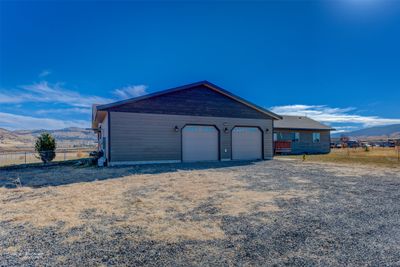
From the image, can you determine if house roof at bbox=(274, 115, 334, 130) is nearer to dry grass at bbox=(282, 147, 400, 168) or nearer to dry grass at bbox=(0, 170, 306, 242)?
dry grass at bbox=(282, 147, 400, 168)

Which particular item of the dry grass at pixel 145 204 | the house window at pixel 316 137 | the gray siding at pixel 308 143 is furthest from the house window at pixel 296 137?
the dry grass at pixel 145 204

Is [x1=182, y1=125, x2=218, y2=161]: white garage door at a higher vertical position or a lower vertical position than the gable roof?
lower

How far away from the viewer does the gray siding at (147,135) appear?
41.6 feet

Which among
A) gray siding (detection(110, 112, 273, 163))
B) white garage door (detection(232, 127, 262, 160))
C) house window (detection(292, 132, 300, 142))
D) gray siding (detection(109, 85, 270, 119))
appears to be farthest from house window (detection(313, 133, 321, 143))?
gray siding (detection(110, 112, 273, 163))

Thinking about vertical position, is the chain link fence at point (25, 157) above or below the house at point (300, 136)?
below

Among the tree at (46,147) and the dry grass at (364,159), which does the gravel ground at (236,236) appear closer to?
the dry grass at (364,159)

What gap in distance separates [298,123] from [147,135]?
19580 millimetres

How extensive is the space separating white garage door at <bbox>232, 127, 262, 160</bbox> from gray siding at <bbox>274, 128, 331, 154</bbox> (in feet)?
Answer: 25.9

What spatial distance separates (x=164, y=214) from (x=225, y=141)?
11.6m

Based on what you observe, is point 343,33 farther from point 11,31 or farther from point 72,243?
point 11,31

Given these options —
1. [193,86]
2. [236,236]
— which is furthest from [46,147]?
[236,236]

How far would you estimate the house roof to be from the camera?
2473 centimetres

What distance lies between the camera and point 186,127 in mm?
14734

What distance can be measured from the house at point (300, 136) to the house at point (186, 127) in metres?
7.08
